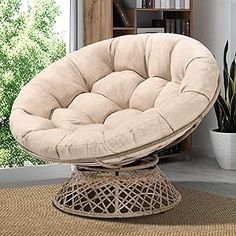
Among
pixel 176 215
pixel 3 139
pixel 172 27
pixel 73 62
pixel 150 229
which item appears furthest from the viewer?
pixel 172 27

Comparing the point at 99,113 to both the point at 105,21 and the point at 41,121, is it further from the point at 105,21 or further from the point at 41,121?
the point at 105,21

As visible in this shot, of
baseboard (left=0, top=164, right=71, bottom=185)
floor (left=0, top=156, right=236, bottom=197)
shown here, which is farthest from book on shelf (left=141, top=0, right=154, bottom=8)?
baseboard (left=0, top=164, right=71, bottom=185)

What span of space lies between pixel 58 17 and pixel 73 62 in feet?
3.54

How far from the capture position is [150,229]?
9.82 ft

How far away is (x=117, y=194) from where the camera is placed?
3.18 metres

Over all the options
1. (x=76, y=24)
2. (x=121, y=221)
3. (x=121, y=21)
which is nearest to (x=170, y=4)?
(x=121, y=21)

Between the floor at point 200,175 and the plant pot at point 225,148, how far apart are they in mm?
73

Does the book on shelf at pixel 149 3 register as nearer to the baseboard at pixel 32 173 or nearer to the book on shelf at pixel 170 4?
→ the book on shelf at pixel 170 4

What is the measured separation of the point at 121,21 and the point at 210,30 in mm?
813

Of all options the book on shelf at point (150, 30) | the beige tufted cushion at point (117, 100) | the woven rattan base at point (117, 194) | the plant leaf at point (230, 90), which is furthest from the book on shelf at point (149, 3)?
the woven rattan base at point (117, 194)

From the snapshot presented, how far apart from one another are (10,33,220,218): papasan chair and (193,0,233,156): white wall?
168cm

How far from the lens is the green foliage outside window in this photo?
15.0 ft

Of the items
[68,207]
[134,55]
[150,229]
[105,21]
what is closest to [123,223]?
[150,229]

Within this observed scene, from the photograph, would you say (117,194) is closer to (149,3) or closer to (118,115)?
(118,115)
